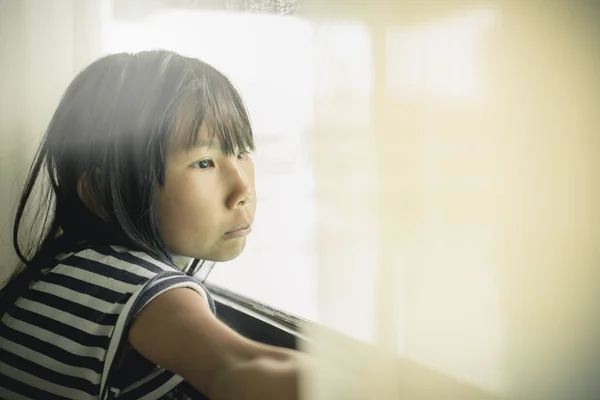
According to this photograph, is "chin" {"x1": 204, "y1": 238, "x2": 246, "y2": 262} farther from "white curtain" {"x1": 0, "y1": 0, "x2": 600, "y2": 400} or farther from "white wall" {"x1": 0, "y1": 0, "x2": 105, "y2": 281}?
"white wall" {"x1": 0, "y1": 0, "x2": 105, "y2": 281}

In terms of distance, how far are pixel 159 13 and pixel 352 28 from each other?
2.65ft

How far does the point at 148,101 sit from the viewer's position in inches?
29.3

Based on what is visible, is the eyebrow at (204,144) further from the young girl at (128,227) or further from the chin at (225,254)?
the chin at (225,254)

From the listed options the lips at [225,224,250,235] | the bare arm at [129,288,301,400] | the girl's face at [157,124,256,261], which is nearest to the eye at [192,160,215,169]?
the girl's face at [157,124,256,261]

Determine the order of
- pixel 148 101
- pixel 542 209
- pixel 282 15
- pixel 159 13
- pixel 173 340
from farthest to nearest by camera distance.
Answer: pixel 159 13
pixel 282 15
pixel 148 101
pixel 173 340
pixel 542 209

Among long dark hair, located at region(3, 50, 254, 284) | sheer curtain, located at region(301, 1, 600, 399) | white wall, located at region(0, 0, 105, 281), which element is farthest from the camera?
white wall, located at region(0, 0, 105, 281)

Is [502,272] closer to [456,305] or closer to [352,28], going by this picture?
[456,305]

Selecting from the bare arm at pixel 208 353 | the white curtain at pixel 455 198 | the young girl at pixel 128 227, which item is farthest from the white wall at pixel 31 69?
the white curtain at pixel 455 198

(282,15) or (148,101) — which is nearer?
(148,101)

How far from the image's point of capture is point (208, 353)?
54 cm

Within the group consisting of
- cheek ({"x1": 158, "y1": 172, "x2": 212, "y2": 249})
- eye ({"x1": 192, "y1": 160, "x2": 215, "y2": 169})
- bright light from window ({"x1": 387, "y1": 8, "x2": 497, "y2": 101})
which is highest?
bright light from window ({"x1": 387, "y1": 8, "x2": 497, "y2": 101})

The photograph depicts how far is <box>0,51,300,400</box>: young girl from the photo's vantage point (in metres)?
0.63

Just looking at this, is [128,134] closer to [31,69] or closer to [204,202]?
[204,202]

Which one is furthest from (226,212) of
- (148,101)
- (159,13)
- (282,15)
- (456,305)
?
(159,13)
